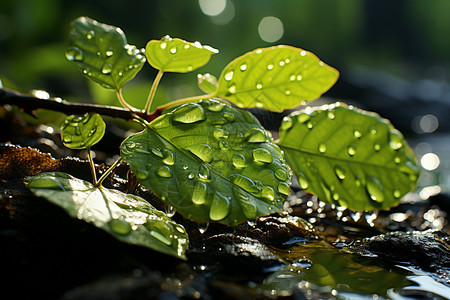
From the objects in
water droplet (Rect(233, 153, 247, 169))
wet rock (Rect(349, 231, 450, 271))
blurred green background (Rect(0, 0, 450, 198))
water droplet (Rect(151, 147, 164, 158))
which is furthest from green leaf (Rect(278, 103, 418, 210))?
blurred green background (Rect(0, 0, 450, 198))

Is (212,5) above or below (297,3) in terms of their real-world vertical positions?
below

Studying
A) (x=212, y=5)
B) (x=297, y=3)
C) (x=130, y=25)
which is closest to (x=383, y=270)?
(x=130, y=25)

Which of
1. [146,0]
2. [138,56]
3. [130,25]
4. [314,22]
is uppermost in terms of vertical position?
[314,22]

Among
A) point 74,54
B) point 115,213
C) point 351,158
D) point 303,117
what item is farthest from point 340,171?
point 74,54

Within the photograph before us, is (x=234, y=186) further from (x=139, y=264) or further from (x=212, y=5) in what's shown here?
(x=212, y=5)

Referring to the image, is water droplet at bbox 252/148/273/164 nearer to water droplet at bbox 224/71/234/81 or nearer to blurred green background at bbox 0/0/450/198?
water droplet at bbox 224/71/234/81

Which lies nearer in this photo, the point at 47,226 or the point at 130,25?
the point at 47,226

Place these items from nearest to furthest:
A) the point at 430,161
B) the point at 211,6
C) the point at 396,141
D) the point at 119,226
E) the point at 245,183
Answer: the point at 119,226
the point at 245,183
the point at 396,141
the point at 430,161
the point at 211,6

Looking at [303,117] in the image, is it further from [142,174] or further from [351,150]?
[142,174]

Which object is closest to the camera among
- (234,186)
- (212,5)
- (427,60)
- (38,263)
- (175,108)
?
(38,263)
